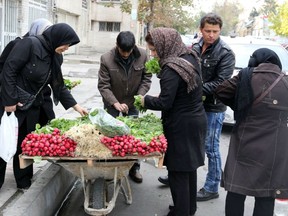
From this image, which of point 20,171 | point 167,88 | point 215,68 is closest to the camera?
point 167,88

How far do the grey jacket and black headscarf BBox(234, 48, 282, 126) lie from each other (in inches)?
69.4

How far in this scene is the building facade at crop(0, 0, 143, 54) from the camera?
51.9 feet

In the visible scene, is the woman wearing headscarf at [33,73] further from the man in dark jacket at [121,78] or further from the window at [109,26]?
the window at [109,26]

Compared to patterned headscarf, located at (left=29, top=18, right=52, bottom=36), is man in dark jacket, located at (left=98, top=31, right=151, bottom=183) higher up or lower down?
lower down

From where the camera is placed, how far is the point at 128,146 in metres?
3.17

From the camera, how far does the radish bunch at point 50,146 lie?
10.4 ft

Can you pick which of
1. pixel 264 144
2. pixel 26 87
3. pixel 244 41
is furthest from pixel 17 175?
pixel 244 41

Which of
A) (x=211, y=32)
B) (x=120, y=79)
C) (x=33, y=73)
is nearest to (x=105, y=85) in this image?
(x=120, y=79)

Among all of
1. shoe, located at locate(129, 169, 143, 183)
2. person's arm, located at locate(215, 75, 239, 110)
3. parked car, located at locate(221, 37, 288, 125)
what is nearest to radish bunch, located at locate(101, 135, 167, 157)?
person's arm, located at locate(215, 75, 239, 110)

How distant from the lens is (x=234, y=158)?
3.35 metres

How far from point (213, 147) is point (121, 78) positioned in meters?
1.33

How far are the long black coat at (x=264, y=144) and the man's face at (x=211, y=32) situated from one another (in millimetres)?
1059

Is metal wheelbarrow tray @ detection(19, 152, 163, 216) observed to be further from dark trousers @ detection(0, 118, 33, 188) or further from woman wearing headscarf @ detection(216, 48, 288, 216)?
dark trousers @ detection(0, 118, 33, 188)

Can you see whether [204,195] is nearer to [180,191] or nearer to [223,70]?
[180,191]
